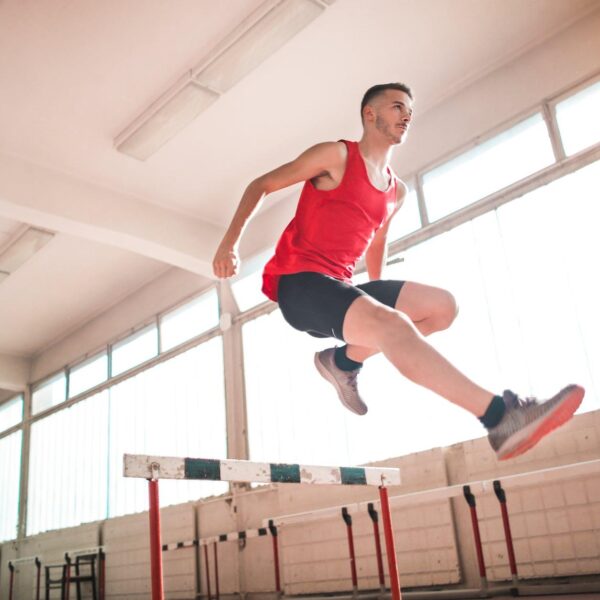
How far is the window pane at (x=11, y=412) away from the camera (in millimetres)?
11242

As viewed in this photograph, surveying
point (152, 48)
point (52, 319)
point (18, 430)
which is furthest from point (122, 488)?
point (152, 48)

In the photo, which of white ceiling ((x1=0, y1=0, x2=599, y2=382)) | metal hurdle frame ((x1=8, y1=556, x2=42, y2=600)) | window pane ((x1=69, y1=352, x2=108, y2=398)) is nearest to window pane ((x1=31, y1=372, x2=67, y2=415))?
window pane ((x1=69, y1=352, x2=108, y2=398))

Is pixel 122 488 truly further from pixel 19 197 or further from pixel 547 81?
pixel 547 81

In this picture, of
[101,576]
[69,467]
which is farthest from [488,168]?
[69,467]

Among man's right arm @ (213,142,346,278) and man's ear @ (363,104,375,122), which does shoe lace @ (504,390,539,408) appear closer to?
man's right arm @ (213,142,346,278)

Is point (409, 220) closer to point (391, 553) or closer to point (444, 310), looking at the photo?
point (391, 553)

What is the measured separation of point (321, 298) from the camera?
2.06 meters

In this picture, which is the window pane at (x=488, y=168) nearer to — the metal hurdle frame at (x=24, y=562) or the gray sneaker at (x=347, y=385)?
the gray sneaker at (x=347, y=385)

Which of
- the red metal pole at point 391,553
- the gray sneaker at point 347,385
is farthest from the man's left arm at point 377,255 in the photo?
the red metal pole at point 391,553

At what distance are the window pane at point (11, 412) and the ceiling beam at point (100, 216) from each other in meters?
5.62

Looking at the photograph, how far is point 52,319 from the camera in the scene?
9828 mm

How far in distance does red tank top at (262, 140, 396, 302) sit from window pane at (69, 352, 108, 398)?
302 inches

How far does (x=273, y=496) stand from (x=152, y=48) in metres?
3.98

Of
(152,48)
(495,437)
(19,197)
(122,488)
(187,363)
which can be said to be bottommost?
(495,437)
